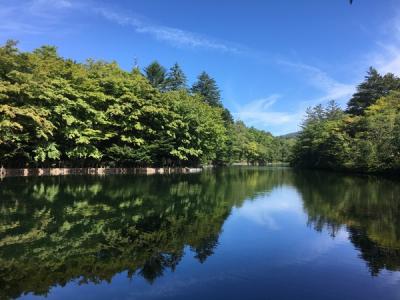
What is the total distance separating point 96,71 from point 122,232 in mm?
33138

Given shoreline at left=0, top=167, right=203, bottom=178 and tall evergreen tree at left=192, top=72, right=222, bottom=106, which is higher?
tall evergreen tree at left=192, top=72, right=222, bottom=106

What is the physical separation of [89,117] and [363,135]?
33.2m

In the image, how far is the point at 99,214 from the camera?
13672 millimetres

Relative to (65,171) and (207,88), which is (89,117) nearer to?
(65,171)

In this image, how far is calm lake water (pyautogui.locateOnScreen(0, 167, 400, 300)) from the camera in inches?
272

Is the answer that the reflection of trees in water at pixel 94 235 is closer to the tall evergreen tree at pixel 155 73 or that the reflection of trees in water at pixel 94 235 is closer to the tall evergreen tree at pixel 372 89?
the tall evergreen tree at pixel 155 73

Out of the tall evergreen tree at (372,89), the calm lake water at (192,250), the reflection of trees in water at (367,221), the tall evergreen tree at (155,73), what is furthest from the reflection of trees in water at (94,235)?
the tall evergreen tree at (372,89)

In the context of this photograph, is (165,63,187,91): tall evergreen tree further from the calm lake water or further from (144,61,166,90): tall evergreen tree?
the calm lake water

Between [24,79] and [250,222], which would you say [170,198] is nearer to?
[250,222]

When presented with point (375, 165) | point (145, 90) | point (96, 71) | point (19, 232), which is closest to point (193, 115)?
point (145, 90)

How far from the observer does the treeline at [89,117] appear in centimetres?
2892

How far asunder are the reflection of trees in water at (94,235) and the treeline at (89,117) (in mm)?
12671

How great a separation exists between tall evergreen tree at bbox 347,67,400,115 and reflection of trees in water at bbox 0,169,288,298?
50546 mm

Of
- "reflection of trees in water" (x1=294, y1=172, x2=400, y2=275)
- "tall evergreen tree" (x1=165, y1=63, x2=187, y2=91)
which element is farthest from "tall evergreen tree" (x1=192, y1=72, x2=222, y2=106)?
"reflection of trees in water" (x1=294, y1=172, x2=400, y2=275)
